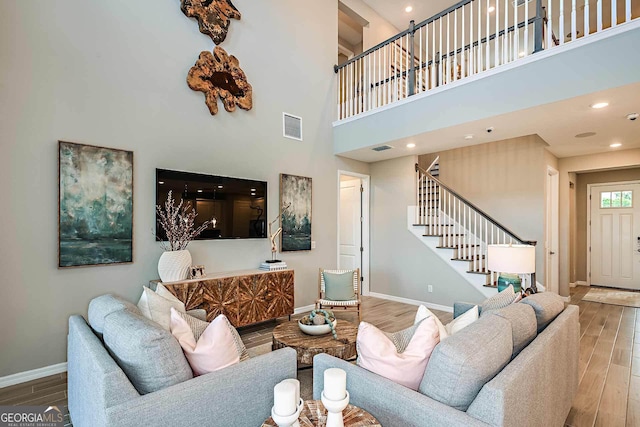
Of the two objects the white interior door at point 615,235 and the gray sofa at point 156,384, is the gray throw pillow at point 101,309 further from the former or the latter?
the white interior door at point 615,235

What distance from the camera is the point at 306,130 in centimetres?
536

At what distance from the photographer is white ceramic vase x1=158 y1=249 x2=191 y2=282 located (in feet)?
11.8

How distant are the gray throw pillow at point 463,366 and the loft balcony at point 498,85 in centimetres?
305

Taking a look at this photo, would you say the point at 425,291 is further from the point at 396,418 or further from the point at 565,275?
the point at 396,418

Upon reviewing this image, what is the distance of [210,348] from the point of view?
1.64 meters

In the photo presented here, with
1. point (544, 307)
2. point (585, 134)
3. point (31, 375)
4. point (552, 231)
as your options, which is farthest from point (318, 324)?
point (552, 231)

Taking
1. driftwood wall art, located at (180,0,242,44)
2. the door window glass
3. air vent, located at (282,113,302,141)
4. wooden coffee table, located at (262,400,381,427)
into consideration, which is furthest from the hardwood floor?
driftwood wall art, located at (180,0,242,44)

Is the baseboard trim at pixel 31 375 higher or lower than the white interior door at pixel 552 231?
lower

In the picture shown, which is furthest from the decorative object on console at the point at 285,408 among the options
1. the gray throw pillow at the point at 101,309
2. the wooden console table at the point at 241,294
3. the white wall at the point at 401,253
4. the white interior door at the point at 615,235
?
the white interior door at the point at 615,235

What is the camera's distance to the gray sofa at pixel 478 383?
126cm

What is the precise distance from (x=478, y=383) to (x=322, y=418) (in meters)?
0.65

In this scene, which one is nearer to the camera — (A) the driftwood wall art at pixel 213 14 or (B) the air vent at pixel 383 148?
(A) the driftwood wall art at pixel 213 14

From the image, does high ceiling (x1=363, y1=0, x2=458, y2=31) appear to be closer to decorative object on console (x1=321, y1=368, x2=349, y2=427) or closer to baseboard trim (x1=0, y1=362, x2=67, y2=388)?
decorative object on console (x1=321, y1=368, x2=349, y2=427)

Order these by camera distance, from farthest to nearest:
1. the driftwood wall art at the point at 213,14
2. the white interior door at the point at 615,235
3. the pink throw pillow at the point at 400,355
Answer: the white interior door at the point at 615,235
the driftwood wall art at the point at 213,14
the pink throw pillow at the point at 400,355
